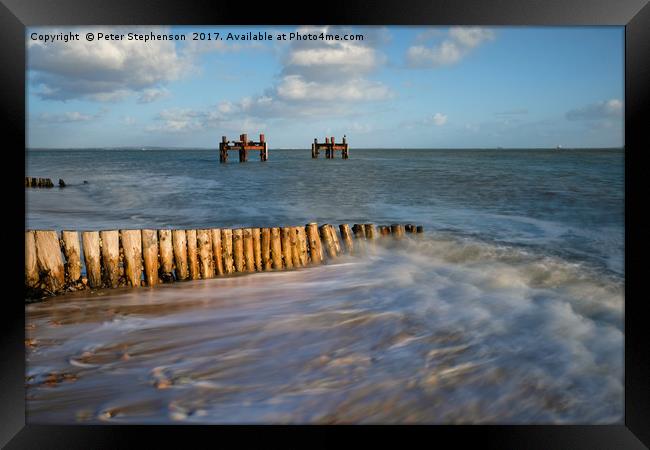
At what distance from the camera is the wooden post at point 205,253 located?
23.4 feet

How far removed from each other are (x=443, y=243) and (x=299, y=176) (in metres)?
23.5

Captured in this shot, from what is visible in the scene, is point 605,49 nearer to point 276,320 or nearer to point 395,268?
point 395,268

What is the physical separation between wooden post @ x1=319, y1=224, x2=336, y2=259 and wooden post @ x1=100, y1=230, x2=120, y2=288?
3.32m

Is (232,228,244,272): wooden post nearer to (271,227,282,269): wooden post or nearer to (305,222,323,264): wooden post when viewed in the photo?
(271,227,282,269): wooden post

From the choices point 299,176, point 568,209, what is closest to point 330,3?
point 568,209

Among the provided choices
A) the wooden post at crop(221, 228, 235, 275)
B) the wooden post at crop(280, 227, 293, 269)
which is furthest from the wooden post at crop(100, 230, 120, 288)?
the wooden post at crop(280, 227, 293, 269)

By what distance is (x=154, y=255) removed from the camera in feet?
22.2

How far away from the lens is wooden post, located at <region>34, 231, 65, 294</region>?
6.16 m

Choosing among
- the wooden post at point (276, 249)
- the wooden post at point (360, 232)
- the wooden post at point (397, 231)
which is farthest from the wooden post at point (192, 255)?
the wooden post at point (397, 231)

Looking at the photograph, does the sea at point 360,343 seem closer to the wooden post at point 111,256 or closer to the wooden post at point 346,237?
the wooden post at point 111,256

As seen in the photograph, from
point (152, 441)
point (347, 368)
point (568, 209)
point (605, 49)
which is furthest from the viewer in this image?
point (605, 49)

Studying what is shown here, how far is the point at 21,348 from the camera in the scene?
3537 mm

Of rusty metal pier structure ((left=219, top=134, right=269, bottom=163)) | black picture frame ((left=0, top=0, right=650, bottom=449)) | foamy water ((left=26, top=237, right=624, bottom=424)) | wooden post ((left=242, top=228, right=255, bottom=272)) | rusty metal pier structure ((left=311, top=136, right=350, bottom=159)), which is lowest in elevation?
foamy water ((left=26, top=237, right=624, bottom=424))

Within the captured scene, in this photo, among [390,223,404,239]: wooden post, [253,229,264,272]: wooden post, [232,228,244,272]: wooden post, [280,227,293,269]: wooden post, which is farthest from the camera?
[390,223,404,239]: wooden post
